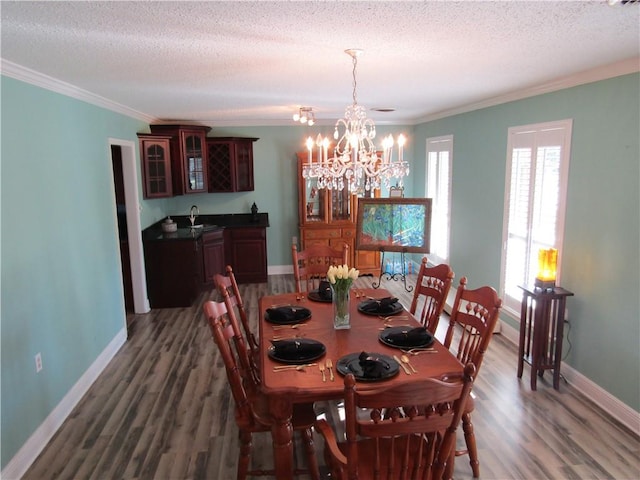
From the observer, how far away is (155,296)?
5727 mm

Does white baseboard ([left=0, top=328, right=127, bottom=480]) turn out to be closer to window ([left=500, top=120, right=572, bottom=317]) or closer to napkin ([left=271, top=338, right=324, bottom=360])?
napkin ([left=271, top=338, right=324, bottom=360])

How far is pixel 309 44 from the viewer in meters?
2.38

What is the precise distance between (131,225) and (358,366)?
13.0 feet

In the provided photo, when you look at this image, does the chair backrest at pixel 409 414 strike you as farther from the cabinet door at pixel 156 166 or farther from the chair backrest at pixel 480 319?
the cabinet door at pixel 156 166

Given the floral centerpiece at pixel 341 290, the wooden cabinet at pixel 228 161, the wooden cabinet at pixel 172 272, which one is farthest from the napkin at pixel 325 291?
the wooden cabinet at pixel 228 161

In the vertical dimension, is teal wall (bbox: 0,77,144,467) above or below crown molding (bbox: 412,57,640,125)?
below

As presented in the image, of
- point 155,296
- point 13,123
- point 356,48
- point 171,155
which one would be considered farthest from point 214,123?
point 356,48

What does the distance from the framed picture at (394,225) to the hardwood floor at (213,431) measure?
6.17 feet

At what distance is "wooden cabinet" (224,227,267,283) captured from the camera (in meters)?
6.69

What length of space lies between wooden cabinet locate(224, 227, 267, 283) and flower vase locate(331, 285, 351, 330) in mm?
3957

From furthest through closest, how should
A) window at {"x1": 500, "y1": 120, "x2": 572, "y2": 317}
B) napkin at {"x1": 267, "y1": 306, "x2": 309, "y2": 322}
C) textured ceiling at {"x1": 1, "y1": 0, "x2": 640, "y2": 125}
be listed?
window at {"x1": 500, "y1": 120, "x2": 572, "y2": 317} < napkin at {"x1": 267, "y1": 306, "x2": 309, "y2": 322} < textured ceiling at {"x1": 1, "y1": 0, "x2": 640, "y2": 125}

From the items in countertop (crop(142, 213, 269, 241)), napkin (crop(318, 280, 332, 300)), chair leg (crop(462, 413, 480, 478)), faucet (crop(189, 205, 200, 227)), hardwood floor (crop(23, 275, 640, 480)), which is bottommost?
hardwood floor (crop(23, 275, 640, 480))

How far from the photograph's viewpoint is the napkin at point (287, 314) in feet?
10.0

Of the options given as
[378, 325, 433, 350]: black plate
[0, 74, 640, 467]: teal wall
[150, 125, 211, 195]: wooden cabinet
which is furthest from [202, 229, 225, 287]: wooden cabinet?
[378, 325, 433, 350]: black plate
